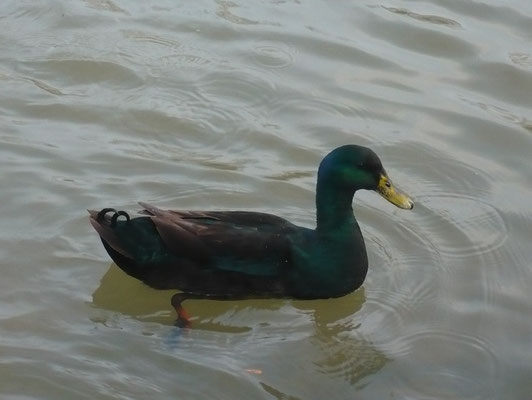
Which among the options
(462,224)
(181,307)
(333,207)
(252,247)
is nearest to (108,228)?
(181,307)

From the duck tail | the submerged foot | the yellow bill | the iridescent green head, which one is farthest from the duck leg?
the yellow bill

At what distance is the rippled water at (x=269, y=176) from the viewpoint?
599 centimetres

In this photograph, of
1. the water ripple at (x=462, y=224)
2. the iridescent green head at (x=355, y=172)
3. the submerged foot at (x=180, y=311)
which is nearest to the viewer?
the submerged foot at (x=180, y=311)

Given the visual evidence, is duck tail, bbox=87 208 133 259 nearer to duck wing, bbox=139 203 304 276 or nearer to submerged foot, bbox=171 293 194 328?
duck wing, bbox=139 203 304 276

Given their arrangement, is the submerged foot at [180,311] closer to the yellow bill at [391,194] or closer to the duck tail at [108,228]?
the duck tail at [108,228]

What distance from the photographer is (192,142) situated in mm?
8383

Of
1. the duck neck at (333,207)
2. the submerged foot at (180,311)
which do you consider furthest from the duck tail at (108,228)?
the duck neck at (333,207)

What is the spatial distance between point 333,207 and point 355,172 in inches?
10.4

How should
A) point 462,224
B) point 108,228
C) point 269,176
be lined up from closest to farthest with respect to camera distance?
point 108,228 < point 462,224 < point 269,176

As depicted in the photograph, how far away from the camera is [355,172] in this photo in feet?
21.9

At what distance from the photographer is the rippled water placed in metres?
5.99

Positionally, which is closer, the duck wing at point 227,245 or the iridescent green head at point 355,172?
the duck wing at point 227,245

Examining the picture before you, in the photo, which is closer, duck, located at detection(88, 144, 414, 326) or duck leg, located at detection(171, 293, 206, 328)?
duck leg, located at detection(171, 293, 206, 328)

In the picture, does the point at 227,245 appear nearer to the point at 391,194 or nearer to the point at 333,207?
the point at 333,207
